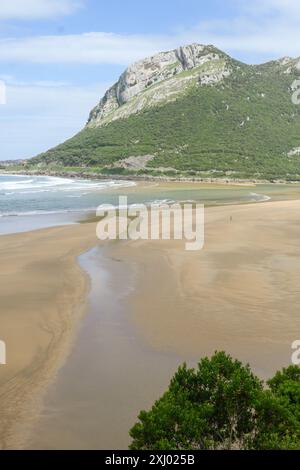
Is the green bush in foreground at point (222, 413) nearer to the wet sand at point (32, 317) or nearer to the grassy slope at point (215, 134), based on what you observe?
the wet sand at point (32, 317)

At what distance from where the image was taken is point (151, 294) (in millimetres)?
18625

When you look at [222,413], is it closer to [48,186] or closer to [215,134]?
[48,186]

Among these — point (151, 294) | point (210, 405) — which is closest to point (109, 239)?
point (151, 294)

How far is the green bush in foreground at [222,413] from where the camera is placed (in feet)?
22.1

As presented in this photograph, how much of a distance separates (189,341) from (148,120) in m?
153

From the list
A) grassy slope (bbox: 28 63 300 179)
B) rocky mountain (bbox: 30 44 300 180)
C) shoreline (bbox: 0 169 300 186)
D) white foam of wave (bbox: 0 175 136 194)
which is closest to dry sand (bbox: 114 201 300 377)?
white foam of wave (bbox: 0 175 136 194)

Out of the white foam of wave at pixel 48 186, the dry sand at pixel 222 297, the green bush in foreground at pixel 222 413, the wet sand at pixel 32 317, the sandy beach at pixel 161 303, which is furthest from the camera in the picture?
the white foam of wave at pixel 48 186

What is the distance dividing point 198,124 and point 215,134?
7.84 m

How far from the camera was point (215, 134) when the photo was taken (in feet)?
472

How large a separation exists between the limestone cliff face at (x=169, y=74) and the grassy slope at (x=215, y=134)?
5.46m

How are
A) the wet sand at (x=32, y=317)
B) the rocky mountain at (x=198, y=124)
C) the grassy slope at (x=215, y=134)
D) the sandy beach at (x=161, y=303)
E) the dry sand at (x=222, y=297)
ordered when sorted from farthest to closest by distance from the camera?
the rocky mountain at (x=198, y=124) < the grassy slope at (x=215, y=134) < the dry sand at (x=222, y=297) < the sandy beach at (x=161, y=303) < the wet sand at (x=32, y=317)

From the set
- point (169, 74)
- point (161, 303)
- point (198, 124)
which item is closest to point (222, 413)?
point (161, 303)

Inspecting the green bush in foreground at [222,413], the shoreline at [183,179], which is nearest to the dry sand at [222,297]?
the green bush in foreground at [222,413]

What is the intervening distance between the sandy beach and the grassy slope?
89.6m
